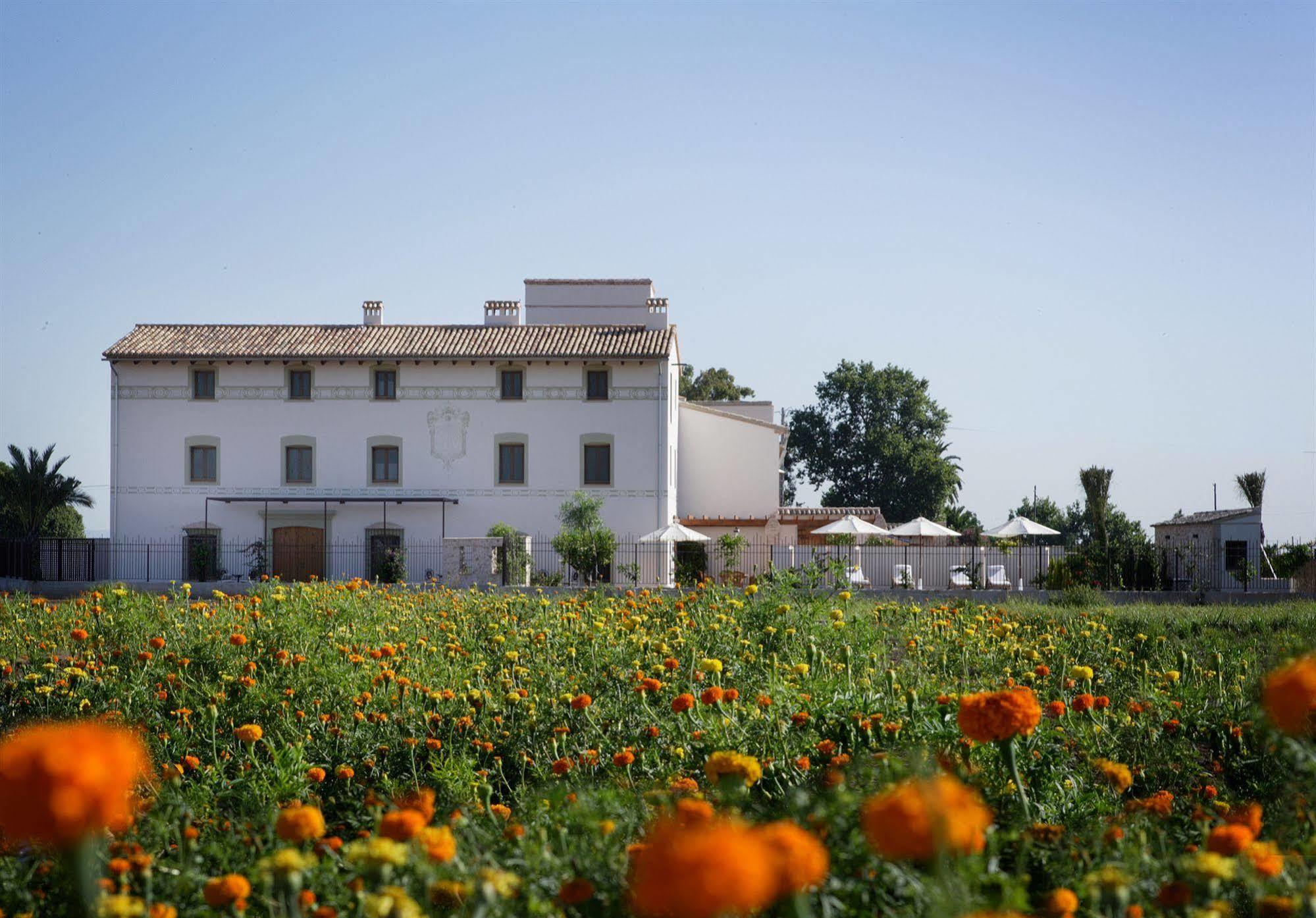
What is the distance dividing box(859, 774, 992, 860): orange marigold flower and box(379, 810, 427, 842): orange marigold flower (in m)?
1.00

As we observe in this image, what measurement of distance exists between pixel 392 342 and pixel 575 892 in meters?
34.8

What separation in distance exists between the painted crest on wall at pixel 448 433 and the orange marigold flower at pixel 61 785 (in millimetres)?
33872

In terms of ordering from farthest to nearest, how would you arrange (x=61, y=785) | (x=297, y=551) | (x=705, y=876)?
(x=297, y=551), (x=61, y=785), (x=705, y=876)

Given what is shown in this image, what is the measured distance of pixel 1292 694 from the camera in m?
2.77

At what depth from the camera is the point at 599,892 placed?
2.87 m

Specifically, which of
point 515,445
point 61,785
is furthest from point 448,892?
point 515,445

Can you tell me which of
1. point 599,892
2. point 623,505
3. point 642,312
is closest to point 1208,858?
point 599,892

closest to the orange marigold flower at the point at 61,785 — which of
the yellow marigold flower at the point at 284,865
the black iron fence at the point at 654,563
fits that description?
the yellow marigold flower at the point at 284,865

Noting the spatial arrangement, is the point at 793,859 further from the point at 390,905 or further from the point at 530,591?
the point at 530,591

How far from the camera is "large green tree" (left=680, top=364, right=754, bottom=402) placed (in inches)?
2564

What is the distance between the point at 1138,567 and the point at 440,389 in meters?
20.5

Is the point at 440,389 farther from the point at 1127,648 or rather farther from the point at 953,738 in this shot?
the point at 953,738

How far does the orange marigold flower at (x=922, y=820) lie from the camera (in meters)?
1.89

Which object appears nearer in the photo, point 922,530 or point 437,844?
point 437,844
